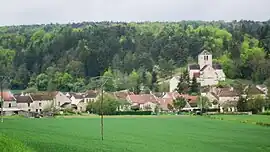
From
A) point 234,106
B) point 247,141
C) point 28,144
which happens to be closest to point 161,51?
point 234,106

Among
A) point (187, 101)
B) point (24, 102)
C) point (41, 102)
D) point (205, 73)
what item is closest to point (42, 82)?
point (41, 102)

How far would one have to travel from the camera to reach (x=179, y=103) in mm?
110125

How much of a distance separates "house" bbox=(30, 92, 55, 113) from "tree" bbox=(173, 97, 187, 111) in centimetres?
2535

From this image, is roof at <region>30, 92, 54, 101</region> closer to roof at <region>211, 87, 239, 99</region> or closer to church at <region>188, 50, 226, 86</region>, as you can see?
roof at <region>211, 87, 239, 99</region>

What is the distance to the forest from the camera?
15238 cm

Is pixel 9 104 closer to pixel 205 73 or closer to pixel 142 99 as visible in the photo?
pixel 142 99

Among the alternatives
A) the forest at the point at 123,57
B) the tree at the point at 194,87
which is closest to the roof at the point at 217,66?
the forest at the point at 123,57

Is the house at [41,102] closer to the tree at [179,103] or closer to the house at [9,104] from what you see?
the house at [9,104]

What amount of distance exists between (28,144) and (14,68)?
152 m

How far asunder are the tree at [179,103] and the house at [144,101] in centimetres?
532

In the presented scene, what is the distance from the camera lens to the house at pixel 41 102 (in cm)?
10888

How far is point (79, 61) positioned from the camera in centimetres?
17275

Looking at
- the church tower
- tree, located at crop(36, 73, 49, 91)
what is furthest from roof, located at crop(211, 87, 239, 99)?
tree, located at crop(36, 73, 49, 91)

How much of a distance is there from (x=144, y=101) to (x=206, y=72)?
1375 inches
